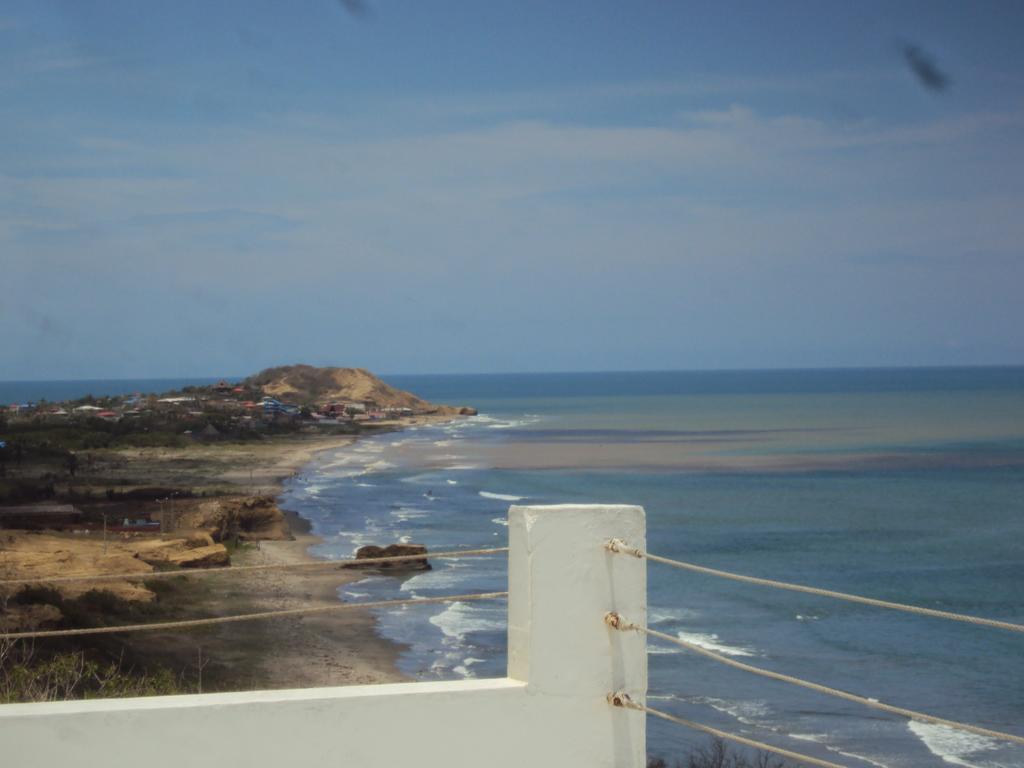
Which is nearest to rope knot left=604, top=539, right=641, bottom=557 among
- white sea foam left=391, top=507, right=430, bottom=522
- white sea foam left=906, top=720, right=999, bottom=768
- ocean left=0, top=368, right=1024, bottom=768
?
ocean left=0, top=368, right=1024, bottom=768

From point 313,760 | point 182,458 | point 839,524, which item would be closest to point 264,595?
point 839,524

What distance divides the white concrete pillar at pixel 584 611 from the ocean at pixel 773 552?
13.6m

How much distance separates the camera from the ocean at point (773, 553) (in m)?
20.0

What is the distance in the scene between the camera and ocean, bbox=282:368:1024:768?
20.0 meters

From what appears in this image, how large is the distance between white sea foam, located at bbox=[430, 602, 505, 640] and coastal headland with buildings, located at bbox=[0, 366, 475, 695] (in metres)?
1.39

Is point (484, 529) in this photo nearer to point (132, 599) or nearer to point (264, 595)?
point (264, 595)

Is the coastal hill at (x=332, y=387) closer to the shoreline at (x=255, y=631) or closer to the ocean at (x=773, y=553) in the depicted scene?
the ocean at (x=773, y=553)

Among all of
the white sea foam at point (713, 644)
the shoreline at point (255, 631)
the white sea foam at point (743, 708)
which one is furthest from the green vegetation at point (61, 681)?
the white sea foam at point (713, 644)

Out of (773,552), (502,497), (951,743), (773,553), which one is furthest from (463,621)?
(502,497)

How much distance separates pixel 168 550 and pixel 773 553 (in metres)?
16.9

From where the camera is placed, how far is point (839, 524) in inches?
1700

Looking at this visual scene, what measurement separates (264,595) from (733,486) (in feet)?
101

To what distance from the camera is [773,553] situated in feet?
119

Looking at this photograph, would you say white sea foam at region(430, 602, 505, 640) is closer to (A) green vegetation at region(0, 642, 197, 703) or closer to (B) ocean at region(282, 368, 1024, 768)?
(B) ocean at region(282, 368, 1024, 768)
